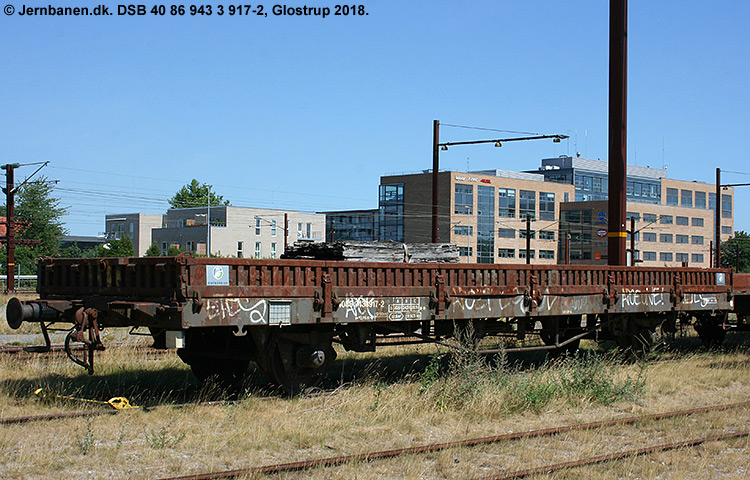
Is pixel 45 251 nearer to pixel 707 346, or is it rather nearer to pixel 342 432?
pixel 707 346

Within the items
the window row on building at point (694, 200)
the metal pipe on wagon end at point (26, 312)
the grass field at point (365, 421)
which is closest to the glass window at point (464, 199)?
the window row on building at point (694, 200)

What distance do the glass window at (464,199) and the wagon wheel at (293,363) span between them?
83.1 m

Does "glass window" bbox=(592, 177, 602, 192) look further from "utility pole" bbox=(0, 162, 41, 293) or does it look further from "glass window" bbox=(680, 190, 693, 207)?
"utility pole" bbox=(0, 162, 41, 293)

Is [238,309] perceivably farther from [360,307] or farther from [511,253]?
[511,253]

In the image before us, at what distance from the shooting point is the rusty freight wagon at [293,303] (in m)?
9.16

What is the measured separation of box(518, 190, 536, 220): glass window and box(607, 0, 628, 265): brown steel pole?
82689 mm

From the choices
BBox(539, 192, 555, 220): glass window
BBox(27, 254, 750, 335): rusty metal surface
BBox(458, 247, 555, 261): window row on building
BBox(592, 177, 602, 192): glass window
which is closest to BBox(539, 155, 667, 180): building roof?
BBox(592, 177, 602, 192): glass window

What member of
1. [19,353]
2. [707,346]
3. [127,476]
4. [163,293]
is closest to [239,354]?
[163,293]

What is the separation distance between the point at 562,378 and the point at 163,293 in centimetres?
560

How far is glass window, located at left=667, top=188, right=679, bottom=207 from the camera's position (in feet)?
396

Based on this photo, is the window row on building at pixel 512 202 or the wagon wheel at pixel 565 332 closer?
the wagon wheel at pixel 565 332

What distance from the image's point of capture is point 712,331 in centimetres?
1789

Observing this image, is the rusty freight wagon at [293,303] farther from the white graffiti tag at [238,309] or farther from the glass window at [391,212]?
the glass window at [391,212]

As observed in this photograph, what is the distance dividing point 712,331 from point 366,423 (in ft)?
38.4
